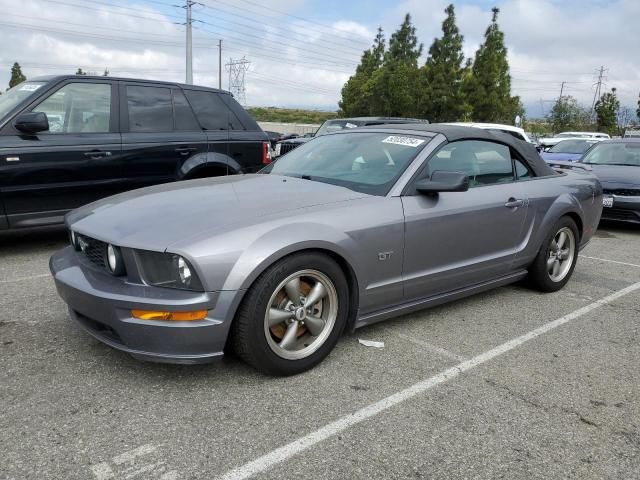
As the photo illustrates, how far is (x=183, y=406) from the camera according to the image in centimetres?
270

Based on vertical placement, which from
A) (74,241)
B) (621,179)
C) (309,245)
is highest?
(621,179)

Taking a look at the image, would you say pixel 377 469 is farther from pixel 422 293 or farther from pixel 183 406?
pixel 422 293

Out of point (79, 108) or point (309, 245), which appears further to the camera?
point (79, 108)

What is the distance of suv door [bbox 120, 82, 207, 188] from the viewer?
5.95 metres

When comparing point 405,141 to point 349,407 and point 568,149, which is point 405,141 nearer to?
point 349,407

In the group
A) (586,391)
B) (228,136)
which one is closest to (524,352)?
(586,391)

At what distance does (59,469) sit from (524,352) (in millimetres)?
2741

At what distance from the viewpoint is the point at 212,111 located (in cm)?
667

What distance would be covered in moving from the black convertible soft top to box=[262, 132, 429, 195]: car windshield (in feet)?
0.68

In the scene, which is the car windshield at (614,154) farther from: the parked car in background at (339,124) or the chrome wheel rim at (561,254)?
the chrome wheel rim at (561,254)

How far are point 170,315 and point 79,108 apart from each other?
3.98 m

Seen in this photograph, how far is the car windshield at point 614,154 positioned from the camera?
30.5 ft

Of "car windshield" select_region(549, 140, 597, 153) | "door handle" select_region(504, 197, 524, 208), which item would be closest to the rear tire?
"door handle" select_region(504, 197, 524, 208)

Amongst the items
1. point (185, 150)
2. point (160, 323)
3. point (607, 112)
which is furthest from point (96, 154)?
point (607, 112)
